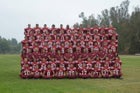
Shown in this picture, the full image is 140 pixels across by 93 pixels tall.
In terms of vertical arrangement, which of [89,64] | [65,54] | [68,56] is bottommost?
[89,64]

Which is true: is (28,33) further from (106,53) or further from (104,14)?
(104,14)

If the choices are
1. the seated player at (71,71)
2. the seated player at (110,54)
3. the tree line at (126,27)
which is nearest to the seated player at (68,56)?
the seated player at (71,71)

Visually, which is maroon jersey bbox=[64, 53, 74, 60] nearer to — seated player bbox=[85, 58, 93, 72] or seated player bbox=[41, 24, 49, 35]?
seated player bbox=[85, 58, 93, 72]

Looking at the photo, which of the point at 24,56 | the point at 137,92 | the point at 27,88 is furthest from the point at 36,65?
the point at 137,92

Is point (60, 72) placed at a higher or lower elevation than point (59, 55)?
lower

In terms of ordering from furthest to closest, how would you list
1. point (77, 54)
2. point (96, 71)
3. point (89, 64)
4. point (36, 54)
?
point (96, 71), point (89, 64), point (77, 54), point (36, 54)

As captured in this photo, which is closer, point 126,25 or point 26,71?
point 26,71

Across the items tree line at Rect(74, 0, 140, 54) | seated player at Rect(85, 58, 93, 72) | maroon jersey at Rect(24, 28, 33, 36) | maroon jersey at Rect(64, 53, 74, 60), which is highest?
tree line at Rect(74, 0, 140, 54)

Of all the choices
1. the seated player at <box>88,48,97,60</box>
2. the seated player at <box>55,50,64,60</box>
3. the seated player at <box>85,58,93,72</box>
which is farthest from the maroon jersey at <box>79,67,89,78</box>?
the seated player at <box>55,50,64,60</box>

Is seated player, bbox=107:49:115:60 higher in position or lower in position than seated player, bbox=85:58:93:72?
higher

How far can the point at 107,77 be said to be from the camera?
83.4 ft

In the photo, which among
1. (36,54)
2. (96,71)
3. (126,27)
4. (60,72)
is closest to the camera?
(36,54)

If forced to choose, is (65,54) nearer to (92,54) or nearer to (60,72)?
(60,72)

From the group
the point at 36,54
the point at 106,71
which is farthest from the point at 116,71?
the point at 36,54
